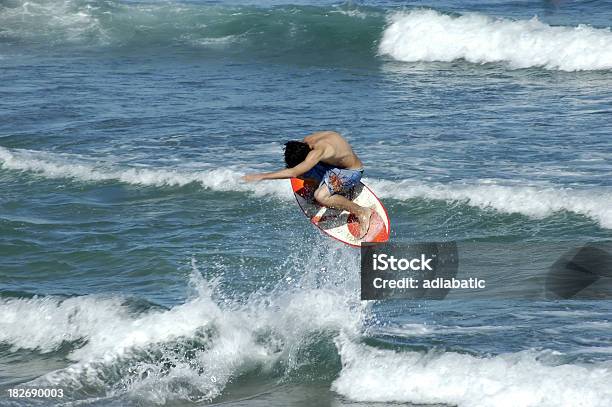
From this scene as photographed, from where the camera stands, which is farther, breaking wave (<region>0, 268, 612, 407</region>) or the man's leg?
the man's leg

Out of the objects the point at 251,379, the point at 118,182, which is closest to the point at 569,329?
the point at 251,379

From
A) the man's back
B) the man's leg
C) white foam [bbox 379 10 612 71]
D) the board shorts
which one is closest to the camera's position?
the man's back

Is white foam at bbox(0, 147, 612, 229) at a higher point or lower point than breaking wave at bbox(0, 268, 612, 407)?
higher

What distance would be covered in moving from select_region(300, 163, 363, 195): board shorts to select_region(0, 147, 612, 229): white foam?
3.63 metres

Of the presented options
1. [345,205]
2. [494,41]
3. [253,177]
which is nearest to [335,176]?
[345,205]

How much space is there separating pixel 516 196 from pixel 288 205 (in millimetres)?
3242

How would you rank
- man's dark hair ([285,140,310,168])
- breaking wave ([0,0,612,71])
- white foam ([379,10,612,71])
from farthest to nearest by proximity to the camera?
1. breaking wave ([0,0,612,71])
2. white foam ([379,10,612,71])
3. man's dark hair ([285,140,310,168])

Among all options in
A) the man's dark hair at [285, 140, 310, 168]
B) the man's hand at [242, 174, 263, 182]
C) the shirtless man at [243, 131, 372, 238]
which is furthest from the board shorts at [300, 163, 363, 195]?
the man's hand at [242, 174, 263, 182]

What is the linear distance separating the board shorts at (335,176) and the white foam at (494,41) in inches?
571

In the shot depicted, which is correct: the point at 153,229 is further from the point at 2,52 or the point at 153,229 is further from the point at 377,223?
the point at 2,52

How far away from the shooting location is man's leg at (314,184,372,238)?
1153 cm

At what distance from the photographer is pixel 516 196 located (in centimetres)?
1475

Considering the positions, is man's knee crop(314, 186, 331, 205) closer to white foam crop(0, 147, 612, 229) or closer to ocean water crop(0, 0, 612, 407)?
ocean water crop(0, 0, 612, 407)

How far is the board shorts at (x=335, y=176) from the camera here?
1142 centimetres
